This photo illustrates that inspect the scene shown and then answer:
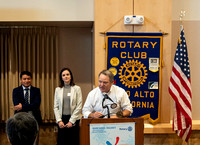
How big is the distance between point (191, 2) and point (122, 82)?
207cm

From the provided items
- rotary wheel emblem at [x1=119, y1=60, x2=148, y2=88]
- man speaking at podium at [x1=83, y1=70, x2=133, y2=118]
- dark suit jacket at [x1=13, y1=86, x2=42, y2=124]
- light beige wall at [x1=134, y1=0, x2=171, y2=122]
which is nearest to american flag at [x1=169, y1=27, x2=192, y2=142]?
light beige wall at [x1=134, y1=0, x2=171, y2=122]

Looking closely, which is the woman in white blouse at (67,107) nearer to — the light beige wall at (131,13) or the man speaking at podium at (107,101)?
the light beige wall at (131,13)

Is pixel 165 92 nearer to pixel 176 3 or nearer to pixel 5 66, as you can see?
pixel 176 3

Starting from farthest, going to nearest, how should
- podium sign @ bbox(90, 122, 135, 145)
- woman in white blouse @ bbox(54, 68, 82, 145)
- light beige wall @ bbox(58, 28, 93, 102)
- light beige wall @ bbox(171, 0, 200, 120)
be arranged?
light beige wall @ bbox(58, 28, 93, 102) → light beige wall @ bbox(171, 0, 200, 120) → woman in white blouse @ bbox(54, 68, 82, 145) → podium sign @ bbox(90, 122, 135, 145)

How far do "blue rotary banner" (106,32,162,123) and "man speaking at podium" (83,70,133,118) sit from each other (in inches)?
50.4

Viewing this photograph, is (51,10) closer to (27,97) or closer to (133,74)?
(27,97)

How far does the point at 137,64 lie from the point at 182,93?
87 cm

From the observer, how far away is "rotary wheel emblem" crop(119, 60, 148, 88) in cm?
429

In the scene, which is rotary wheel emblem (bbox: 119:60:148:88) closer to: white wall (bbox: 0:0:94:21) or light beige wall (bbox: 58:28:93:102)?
white wall (bbox: 0:0:94:21)

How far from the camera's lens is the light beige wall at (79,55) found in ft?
17.7

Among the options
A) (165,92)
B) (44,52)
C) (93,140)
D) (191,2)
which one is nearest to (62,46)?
(44,52)

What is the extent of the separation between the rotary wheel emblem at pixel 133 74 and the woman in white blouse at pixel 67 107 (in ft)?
2.72

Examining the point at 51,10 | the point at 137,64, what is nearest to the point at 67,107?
the point at 137,64

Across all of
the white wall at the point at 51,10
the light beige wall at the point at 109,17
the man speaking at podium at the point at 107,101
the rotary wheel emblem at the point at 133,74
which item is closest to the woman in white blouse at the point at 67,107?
the light beige wall at the point at 109,17
